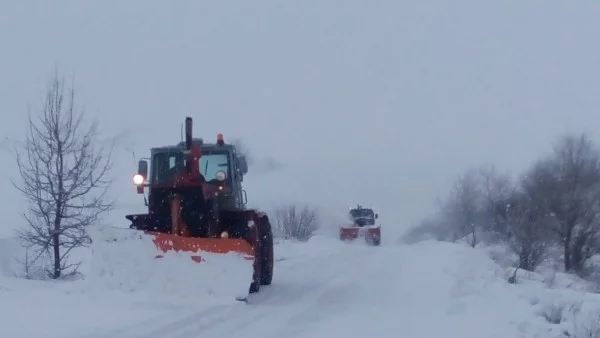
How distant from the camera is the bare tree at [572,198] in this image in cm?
4175

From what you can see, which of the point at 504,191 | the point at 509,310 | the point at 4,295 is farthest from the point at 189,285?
the point at 504,191

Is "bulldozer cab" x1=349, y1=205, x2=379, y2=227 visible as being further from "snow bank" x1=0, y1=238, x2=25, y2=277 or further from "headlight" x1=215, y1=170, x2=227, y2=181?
"headlight" x1=215, y1=170, x2=227, y2=181

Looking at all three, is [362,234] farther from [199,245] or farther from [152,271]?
[152,271]

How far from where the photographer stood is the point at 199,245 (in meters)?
10.6

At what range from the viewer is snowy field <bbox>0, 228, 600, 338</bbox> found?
809 centimetres

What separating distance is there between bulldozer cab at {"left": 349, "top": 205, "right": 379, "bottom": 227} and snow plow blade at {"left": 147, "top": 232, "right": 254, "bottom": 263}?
30331 mm

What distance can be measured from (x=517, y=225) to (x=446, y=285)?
2648 cm

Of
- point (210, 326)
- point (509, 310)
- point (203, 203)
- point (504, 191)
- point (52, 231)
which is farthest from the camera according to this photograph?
point (504, 191)

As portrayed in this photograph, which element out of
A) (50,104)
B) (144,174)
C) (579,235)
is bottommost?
(579,235)

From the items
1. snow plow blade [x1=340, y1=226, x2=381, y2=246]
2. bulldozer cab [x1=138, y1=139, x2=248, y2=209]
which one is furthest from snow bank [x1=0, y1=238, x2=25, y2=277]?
snow plow blade [x1=340, y1=226, x2=381, y2=246]

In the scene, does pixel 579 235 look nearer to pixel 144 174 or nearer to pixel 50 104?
pixel 50 104

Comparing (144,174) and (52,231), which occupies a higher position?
(144,174)

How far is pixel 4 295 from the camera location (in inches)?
390

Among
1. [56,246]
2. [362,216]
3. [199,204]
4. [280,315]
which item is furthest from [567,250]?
[280,315]
